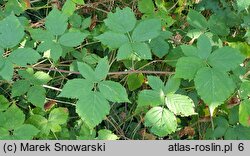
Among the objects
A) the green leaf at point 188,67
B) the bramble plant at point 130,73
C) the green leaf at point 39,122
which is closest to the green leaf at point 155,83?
the bramble plant at point 130,73

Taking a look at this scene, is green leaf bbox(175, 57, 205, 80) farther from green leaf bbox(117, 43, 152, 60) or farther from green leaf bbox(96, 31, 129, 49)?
green leaf bbox(96, 31, 129, 49)

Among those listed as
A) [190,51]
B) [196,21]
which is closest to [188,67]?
[190,51]

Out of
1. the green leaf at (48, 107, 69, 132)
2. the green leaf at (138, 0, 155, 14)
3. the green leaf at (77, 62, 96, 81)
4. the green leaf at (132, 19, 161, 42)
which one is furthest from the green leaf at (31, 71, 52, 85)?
the green leaf at (138, 0, 155, 14)

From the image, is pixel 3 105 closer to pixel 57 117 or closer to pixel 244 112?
pixel 57 117

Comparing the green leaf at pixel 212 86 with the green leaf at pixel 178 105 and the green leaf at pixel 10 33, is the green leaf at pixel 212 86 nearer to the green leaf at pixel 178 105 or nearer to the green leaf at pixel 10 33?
the green leaf at pixel 178 105

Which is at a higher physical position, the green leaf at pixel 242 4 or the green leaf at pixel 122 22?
the green leaf at pixel 242 4
